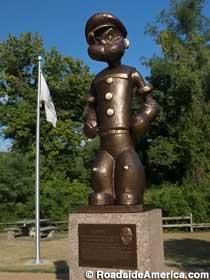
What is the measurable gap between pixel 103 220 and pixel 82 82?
79.1 feet

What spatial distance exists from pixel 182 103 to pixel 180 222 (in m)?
9.71

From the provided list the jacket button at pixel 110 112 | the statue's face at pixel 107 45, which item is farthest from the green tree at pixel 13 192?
the jacket button at pixel 110 112

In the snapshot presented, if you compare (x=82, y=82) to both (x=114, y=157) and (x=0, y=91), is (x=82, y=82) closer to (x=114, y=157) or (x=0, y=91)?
(x=0, y=91)

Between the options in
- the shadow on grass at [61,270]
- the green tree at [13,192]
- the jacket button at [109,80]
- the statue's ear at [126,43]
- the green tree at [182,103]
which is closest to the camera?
the jacket button at [109,80]

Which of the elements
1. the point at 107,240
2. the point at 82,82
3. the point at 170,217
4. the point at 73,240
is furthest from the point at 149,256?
the point at 82,82

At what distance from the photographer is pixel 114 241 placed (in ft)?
21.7

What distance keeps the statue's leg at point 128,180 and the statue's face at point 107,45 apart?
1580mm

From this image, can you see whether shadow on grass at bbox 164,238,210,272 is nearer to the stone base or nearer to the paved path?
the paved path

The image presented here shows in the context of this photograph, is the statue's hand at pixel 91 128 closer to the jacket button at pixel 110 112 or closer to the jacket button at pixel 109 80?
the jacket button at pixel 110 112

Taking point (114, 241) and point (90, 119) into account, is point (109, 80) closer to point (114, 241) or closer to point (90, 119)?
point (90, 119)

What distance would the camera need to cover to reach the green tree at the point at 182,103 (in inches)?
1096

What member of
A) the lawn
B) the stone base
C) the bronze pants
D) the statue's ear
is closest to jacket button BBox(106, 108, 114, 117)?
the bronze pants

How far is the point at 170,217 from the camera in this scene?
21.0 meters

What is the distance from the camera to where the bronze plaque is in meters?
6.54
